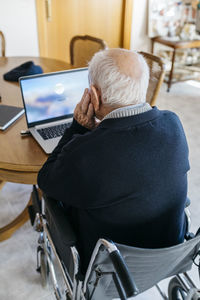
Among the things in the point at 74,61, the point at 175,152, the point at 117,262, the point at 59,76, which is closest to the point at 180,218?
the point at 175,152

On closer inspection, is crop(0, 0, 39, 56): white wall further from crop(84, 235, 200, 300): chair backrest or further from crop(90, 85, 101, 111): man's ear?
crop(84, 235, 200, 300): chair backrest

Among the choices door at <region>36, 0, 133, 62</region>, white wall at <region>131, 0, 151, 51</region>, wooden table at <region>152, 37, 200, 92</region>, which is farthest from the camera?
white wall at <region>131, 0, 151, 51</region>

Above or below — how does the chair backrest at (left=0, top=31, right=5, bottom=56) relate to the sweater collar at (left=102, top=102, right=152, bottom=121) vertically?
below

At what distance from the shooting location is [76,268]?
94 centimetres

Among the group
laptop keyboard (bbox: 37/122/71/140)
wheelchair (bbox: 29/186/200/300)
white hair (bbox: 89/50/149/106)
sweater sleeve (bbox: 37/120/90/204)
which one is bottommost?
wheelchair (bbox: 29/186/200/300)

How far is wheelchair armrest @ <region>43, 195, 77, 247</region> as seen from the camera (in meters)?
0.93

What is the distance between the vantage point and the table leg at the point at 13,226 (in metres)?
1.70

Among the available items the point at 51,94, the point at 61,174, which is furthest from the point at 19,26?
the point at 61,174

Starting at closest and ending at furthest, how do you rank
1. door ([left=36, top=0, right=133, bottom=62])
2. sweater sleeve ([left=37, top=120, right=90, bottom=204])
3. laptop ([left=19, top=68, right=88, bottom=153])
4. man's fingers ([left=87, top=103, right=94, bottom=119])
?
sweater sleeve ([left=37, top=120, right=90, bottom=204]) → man's fingers ([left=87, top=103, right=94, bottom=119]) → laptop ([left=19, top=68, right=88, bottom=153]) → door ([left=36, top=0, right=133, bottom=62])

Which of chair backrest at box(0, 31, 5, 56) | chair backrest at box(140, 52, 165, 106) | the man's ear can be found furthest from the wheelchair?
chair backrest at box(0, 31, 5, 56)

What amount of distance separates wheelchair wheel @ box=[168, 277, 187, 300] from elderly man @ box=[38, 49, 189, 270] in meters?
0.48

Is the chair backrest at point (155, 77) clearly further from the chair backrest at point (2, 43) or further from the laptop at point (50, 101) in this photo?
the chair backrest at point (2, 43)

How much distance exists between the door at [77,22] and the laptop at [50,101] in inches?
90.1

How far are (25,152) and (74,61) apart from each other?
152cm
